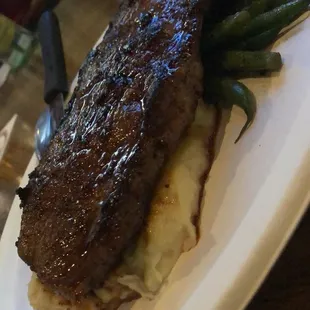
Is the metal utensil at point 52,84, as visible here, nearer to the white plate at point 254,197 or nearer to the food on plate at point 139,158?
the food on plate at point 139,158

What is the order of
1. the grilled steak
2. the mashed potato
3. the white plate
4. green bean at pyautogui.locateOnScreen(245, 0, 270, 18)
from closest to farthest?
the white plate, the grilled steak, the mashed potato, green bean at pyautogui.locateOnScreen(245, 0, 270, 18)

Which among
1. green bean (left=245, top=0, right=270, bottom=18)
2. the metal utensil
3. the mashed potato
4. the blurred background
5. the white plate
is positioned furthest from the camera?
the blurred background

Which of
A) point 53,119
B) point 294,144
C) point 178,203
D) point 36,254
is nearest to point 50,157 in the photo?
point 36,254

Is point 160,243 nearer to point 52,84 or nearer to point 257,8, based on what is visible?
point 257,8

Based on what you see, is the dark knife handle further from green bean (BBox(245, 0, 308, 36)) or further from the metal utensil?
green bean (BBox(245, 0, 308, 36))

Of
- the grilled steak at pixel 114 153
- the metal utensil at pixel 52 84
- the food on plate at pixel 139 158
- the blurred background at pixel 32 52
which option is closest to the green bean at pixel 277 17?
the food on plate at pixel 139 158

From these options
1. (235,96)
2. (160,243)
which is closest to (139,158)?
(160,243)

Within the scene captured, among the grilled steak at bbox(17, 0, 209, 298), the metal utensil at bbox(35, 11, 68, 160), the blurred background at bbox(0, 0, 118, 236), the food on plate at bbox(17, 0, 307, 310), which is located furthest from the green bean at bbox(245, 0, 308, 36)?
the blurred background at bbox(0, 0, 118, 236)
